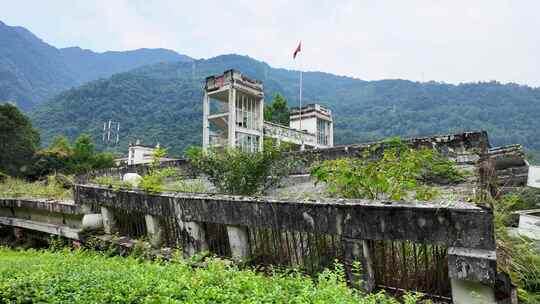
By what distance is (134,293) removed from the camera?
2.50 m

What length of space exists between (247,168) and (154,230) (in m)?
2.56

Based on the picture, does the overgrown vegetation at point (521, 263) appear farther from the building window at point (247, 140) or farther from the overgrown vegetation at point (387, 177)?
the building window at point (247, 140)

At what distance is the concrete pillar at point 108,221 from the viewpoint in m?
5.44

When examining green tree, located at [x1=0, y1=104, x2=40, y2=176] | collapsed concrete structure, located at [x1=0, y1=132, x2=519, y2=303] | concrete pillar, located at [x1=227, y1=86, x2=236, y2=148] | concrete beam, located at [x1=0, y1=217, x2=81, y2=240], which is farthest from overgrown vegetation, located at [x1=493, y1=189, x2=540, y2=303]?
green tree, located at [x1=0, y1=104, x2=40, y2=176]

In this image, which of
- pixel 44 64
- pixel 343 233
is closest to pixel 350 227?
pixel 343 233

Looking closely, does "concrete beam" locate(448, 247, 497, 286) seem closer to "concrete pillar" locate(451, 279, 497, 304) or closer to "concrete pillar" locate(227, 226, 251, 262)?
"concrete pillar" locate(451, 279, 497, 304)

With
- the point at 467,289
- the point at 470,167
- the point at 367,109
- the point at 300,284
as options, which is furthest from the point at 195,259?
the point at 367,109

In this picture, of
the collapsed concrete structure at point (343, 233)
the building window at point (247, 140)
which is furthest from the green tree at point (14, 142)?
the collapsed concrete structure at point (343, 233)

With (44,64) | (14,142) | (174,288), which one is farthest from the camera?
(44,64)

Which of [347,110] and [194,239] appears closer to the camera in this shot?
[194,239]

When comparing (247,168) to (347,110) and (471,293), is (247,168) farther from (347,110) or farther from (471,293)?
(347,110)

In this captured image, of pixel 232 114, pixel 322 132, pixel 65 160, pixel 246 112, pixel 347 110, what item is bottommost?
pixel 65 160

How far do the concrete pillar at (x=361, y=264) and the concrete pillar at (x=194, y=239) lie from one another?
1.84m

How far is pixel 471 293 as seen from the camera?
232 cm
